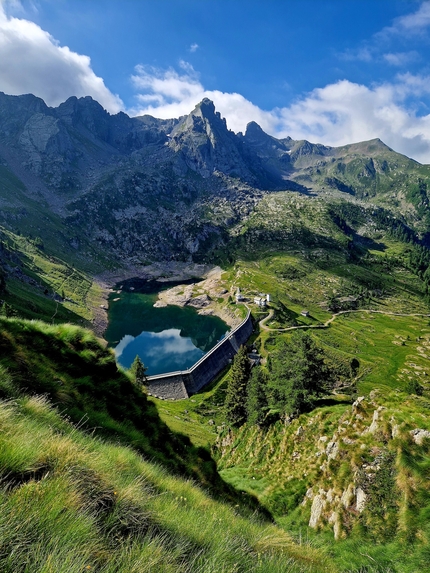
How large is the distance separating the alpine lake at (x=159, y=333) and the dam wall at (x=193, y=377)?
12.3 metres

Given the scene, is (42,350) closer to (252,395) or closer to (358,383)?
(252,395)

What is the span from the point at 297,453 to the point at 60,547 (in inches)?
1092

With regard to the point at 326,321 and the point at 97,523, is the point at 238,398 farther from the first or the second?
the point at 326,321

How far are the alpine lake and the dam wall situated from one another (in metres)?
12.3

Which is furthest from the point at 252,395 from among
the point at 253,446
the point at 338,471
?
the point at 338,471

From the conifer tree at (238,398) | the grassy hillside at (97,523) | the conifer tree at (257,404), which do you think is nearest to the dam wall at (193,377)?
the conifer tree at (238,398)

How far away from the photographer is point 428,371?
107 metres

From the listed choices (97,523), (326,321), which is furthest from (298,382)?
(326,321)

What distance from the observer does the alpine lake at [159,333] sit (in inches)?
4582

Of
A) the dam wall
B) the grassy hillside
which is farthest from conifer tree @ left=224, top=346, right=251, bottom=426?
the grassy hillside

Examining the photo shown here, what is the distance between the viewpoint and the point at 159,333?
148 m

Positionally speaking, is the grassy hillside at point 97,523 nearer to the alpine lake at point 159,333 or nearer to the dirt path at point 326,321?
the alpine lake at point 159,333

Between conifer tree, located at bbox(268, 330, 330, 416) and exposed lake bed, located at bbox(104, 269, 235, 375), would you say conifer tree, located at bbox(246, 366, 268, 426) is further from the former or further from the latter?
exposed lake bed, located at bbox(104, 269, 235, 375)

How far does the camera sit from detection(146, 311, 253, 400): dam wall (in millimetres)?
87750
